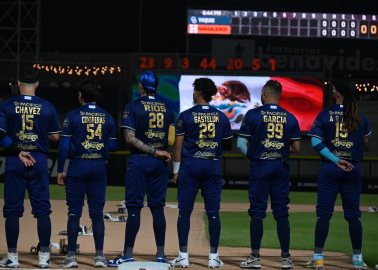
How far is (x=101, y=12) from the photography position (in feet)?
150

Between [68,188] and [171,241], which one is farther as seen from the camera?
[171,241]

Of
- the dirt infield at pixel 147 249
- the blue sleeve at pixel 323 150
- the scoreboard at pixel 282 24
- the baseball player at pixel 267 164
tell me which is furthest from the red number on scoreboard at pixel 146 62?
the blue sleeve at pixel 323 150

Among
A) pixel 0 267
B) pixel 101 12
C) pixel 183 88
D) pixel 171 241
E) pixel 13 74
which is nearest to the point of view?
pixel 0 267

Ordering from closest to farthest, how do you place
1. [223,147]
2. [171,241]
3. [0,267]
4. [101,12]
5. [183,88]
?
[0,267] < [223,147] < [171,241] < [183,88] < [101,12]

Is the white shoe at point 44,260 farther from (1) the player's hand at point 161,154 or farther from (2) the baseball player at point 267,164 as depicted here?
(2) the baseball player at point 267,164

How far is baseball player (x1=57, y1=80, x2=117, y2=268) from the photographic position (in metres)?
11.6

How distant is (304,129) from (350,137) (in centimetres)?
2258

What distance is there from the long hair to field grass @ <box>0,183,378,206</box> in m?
14.0

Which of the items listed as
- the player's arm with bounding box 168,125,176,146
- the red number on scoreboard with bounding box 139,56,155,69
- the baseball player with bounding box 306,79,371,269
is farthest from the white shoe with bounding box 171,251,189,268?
the red number on scoreboard with bounding box 139,56,155,69

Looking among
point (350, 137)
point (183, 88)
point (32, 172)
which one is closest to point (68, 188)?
point (32, 172)

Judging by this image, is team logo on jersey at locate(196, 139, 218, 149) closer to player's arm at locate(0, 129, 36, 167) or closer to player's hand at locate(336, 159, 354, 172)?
player's hand at locate(336, 159, 354, 172)

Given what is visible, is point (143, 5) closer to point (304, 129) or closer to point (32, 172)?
point (304, 129)

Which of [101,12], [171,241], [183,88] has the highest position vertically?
[101,12]

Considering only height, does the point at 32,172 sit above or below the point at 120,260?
above
